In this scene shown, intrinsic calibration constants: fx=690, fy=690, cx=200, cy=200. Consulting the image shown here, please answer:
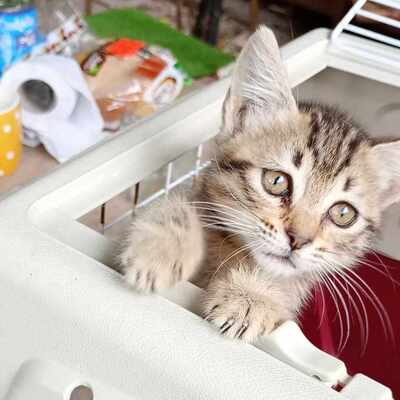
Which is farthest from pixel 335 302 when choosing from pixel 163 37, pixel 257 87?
pixel 163 37

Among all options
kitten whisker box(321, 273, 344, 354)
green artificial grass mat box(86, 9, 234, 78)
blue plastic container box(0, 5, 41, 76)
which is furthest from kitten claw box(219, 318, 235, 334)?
green artificial grass mat box(86, 9, 234, 78)

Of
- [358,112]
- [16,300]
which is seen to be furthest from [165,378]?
[358,112]

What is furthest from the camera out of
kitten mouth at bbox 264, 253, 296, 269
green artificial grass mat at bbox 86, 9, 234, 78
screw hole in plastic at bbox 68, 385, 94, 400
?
green artificial grass mat at bbox 86, 9, 234, 78

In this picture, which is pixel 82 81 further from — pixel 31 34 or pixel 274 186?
pixel 274 186

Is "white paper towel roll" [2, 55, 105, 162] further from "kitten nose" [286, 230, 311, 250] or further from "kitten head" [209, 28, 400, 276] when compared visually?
"kitten nose" [286, 230, 311, 250]

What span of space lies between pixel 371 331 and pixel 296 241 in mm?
503

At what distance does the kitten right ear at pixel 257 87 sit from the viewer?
838 millimetres

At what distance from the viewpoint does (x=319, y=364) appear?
0.62 metres

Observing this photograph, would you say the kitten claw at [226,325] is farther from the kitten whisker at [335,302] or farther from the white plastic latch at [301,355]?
the kitten whisker at [335,302]

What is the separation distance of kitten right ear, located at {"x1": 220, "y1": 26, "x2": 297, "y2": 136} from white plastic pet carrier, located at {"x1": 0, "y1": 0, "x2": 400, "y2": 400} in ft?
0.64

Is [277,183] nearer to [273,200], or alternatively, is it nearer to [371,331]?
[273,200]

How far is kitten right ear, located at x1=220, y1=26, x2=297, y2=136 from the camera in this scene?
84 cm

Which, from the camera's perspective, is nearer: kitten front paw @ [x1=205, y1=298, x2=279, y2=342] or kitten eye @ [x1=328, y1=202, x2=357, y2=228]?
kitten front paw @ [x1=205, y1=298, x2=279, y2=342]

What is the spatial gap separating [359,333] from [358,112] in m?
0.41
